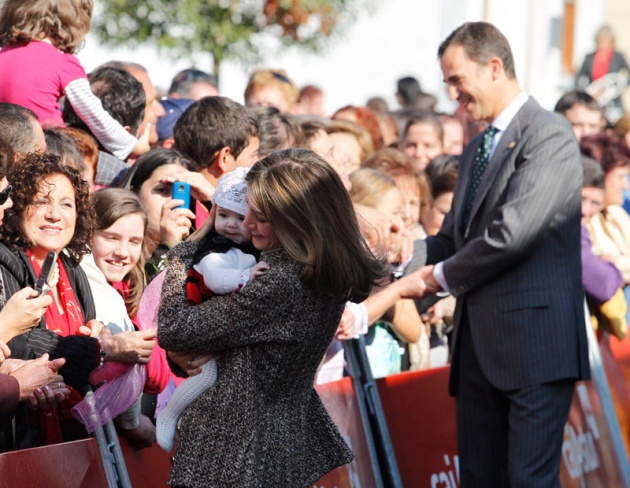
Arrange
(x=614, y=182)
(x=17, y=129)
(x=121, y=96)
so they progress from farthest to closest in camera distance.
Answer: (x=614, y=182) < (x=121, y=96) < (x=17, y=129)

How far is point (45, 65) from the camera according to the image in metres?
5.45

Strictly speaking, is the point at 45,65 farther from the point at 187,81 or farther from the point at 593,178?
the point at 593,178

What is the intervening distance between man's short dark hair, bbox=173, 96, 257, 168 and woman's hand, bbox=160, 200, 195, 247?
61cm

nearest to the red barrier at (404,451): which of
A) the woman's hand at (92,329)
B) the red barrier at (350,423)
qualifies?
the red barrier at (350,423)

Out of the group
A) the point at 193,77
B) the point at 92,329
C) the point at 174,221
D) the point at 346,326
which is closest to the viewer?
the point at 92,329

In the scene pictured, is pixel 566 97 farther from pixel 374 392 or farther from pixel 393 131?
pixel 374 392

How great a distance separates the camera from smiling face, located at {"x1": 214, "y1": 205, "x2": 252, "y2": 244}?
12.5ft

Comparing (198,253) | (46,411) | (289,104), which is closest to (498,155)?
(198,253)

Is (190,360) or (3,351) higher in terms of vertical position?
(3,351)

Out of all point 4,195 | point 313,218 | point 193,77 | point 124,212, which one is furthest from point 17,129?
point 193,77

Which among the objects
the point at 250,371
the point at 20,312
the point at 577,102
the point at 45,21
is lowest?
the point at 250,371

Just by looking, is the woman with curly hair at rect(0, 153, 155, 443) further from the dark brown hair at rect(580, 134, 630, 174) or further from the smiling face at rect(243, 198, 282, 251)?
the dark brown hair at rect(580, 134, 630, 174)

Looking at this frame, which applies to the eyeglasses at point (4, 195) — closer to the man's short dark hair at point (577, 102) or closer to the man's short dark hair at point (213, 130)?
the man's short dark hair at point (213, 130)

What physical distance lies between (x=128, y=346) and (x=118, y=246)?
767 mm
